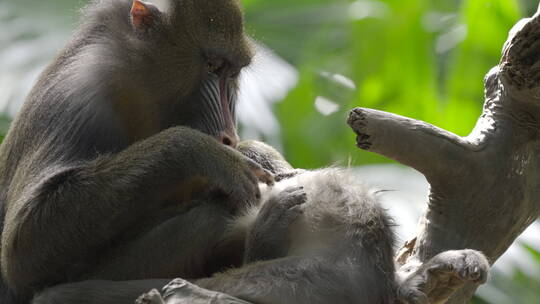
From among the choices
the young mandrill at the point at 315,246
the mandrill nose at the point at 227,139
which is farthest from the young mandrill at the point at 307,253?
the mandrill nose at the point at 227,139

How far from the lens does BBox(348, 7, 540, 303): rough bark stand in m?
2.97

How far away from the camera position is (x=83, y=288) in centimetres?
286

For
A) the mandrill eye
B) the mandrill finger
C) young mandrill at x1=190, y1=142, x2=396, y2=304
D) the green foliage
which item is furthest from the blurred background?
young mandrill at x1=190, y1=142, x2=396, y2=304

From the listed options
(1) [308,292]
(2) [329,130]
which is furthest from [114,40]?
(2) [329,130]

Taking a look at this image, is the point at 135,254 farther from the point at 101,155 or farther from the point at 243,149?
the point at 243,149

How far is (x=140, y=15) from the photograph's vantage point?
349 cm

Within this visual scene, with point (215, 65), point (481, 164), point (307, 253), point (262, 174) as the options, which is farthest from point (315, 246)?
point (215, 65)

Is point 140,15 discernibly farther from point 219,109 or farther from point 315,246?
point 315,246

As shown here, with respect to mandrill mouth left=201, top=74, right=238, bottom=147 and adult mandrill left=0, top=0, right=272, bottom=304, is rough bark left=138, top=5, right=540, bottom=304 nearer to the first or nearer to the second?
adult mandrill left=0, top=0, right=272, bottom=304

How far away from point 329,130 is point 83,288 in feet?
11.2

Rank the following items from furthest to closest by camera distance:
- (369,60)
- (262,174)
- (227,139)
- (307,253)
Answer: (369,60) → (227,139) → (262,174) → (307,253)

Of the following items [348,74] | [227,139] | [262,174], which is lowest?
[348,74]

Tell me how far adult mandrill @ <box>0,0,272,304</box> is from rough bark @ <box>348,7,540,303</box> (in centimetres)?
63

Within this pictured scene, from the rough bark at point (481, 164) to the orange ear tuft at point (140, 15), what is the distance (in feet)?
3.79
